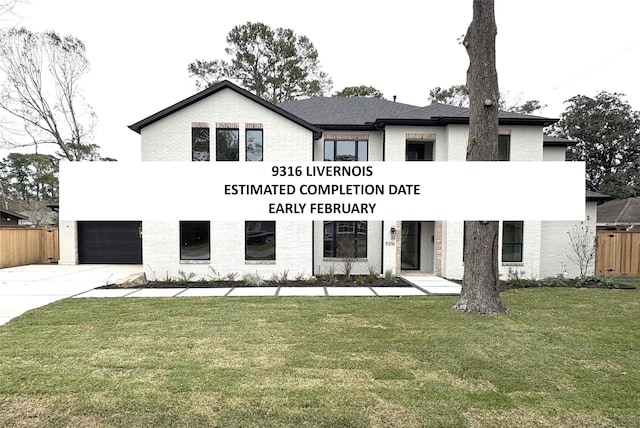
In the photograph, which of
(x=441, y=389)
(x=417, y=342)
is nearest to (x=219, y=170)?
(x=441, y=389)

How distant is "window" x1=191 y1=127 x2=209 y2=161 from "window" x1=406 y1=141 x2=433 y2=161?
7261 millimetres

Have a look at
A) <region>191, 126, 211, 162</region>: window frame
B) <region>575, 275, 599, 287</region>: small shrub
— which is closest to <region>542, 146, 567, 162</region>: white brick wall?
<region>575, 275, 599, 287</region>: small shrub

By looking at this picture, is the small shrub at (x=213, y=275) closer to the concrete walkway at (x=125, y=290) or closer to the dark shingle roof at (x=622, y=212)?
the concrete walkway at (x=125, y=290)

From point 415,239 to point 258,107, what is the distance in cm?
Answer: 750

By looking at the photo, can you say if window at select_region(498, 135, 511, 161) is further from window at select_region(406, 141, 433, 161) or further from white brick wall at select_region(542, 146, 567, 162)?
white brick wall at select_region(542, 146, 567, 162)

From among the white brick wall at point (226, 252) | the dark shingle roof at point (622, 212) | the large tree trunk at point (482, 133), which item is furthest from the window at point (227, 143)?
the dark shingle roof at point (622, 212)

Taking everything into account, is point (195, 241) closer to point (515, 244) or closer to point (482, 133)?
point (482, 133)

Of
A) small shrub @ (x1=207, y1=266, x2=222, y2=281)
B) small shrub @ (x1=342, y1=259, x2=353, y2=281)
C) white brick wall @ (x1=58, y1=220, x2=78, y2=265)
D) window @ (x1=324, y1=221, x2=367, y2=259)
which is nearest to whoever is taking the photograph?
small shrub @ (x1=342, y1=259, x2=353, y2=281)

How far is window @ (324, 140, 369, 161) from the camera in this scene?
43.1ft

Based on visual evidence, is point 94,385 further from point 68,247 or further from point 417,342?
point 68,247

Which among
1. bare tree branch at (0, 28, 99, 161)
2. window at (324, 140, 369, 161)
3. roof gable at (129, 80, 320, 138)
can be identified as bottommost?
window at (324, 140, 369, 161)

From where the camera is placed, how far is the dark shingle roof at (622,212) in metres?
26.5

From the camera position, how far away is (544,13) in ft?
30.7

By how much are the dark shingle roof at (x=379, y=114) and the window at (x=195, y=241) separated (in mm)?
5423
